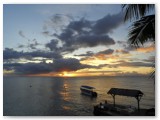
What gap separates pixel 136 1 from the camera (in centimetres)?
461

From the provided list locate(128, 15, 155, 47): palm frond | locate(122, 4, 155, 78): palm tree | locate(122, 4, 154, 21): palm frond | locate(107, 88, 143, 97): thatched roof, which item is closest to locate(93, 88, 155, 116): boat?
locate(107, 88, 143, 97): thatched roof

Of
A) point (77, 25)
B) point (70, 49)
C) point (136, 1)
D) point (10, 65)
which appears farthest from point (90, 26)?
point (10, 65)

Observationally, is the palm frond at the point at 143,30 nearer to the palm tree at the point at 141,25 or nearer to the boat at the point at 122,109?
the palm tree at the point at 141,25

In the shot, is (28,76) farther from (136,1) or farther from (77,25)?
(136,1)

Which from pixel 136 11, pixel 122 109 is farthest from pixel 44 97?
pixel 136 11

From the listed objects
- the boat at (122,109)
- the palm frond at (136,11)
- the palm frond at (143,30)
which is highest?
the palm frond at (136,11)

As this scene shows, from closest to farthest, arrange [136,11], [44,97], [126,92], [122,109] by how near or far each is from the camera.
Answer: [136,11] < [122,109] < [126,92] < [44,97]

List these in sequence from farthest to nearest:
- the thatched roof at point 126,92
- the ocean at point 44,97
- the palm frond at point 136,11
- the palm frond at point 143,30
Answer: the thatched roof at point 126,92 → the ocean at point 44,97 → the palm frond at point 136,11 → the palm frond at point 143,30

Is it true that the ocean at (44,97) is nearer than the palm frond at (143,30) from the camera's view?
No

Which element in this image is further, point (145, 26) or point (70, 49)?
point (70, 49)

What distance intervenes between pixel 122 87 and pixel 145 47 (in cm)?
87

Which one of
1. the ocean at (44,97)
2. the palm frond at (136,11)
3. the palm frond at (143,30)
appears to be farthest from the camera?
the ocean at (44,97)

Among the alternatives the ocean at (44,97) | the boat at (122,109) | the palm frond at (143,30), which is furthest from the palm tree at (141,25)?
the boat at (122,109)

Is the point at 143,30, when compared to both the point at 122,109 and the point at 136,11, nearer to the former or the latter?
the point at 136,11
